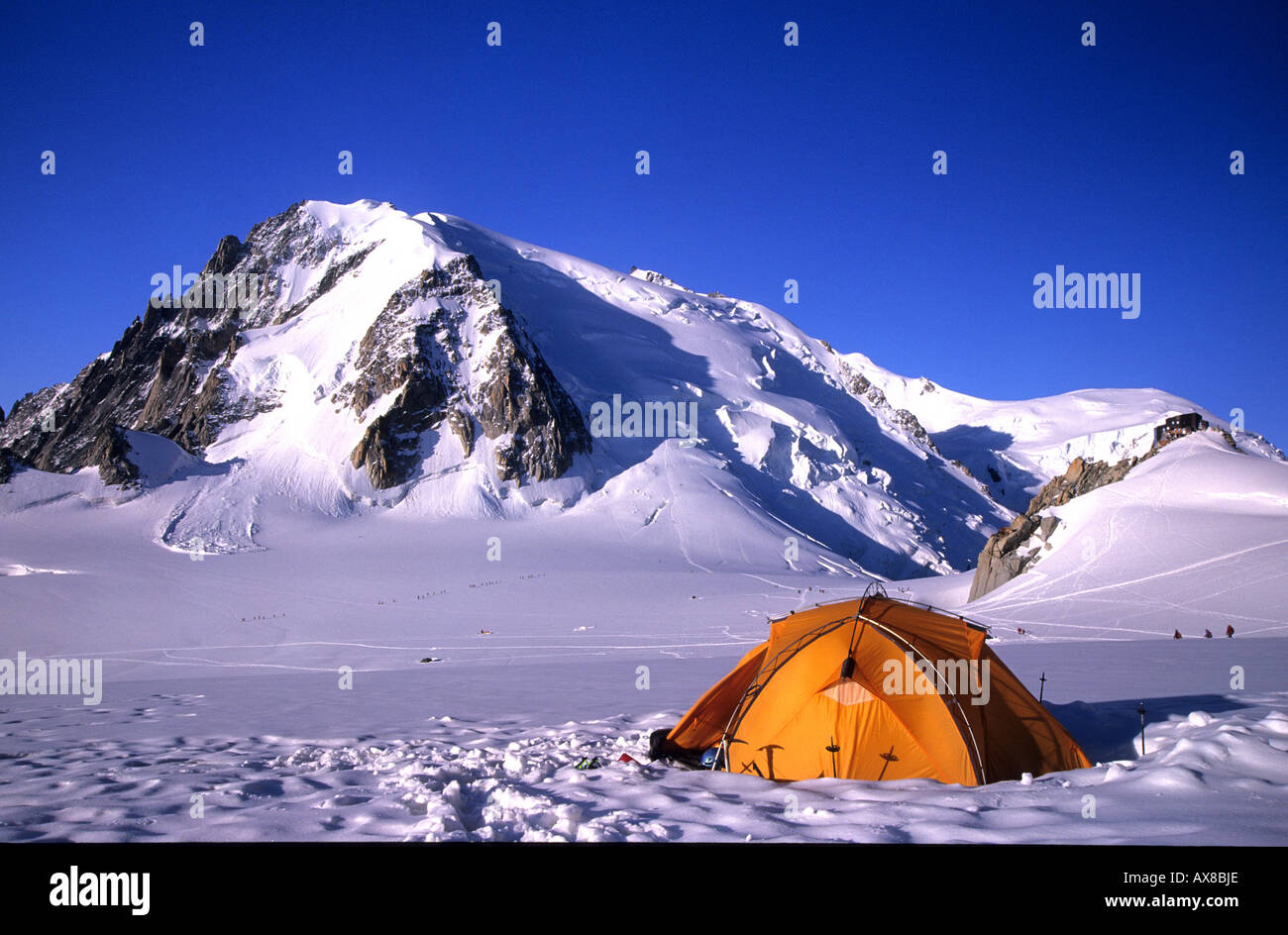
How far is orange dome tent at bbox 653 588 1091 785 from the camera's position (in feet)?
20.3

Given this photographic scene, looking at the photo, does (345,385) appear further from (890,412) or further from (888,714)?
(890,412)

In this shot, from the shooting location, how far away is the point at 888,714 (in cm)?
628

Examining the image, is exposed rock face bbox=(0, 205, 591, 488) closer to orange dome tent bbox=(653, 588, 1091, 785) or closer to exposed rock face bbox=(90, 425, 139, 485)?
exposed rock face bbox=(90, 425, 139, 485)

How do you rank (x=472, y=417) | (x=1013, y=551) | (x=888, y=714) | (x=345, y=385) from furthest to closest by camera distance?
1. (x=472, y=417)
2. (x=345, y=385)
3. (x=1013, y=551)
4. (x=888, y=714)

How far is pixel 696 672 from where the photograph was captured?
1483cm

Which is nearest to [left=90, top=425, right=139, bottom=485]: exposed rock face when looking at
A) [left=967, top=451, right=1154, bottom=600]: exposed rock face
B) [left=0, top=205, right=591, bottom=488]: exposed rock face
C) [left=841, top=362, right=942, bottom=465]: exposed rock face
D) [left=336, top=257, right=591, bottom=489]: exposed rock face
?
[left=0, top=205, right=591, bottom=488]: exposed rock face

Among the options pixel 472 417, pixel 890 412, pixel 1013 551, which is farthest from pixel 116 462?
pixel 890 412

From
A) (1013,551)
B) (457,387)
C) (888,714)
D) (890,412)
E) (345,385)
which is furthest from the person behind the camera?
(890,412)

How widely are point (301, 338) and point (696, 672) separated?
A: 73.5 metres

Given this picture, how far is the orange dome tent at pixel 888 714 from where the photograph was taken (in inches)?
244

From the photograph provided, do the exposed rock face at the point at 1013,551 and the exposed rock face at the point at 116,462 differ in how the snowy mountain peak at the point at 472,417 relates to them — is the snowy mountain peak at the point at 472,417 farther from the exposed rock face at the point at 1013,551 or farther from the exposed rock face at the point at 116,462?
the exposed rock face at the point at 1013,551

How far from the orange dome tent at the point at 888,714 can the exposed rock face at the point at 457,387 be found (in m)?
61.5

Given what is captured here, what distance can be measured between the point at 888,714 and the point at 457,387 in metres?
69.6
